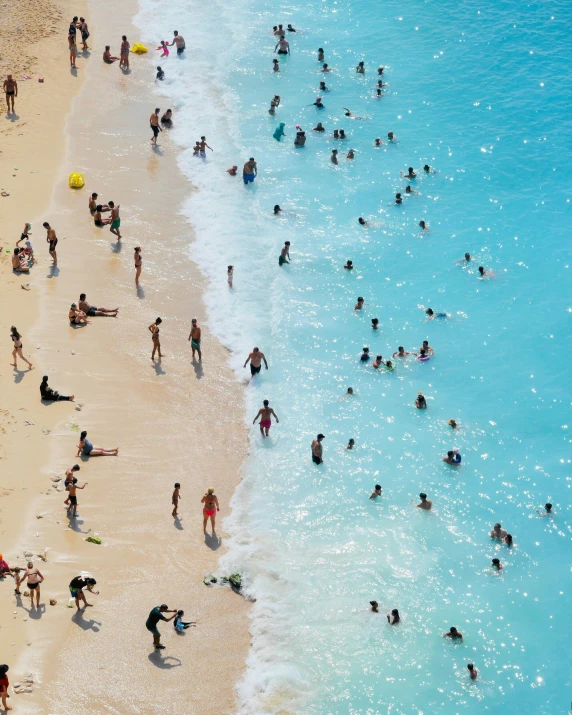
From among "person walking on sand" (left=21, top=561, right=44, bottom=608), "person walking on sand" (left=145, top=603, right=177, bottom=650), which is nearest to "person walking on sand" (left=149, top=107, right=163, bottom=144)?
"person walking on sand" (left=21, top=561, right=44, bottom=608)

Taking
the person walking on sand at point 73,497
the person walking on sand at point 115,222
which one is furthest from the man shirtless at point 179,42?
the person walking on sand at point 73,497

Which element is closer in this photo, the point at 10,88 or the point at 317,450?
the point at 317,450

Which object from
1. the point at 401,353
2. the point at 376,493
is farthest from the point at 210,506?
the point at 401,353

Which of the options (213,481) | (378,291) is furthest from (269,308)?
(213,481)

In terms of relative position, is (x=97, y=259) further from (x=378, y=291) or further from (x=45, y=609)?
(x=45, y=609)

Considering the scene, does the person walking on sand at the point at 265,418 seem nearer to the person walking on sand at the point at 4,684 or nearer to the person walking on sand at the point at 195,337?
the person walking on sand at the point at 195,337

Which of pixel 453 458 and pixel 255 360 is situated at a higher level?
pixel 255 360

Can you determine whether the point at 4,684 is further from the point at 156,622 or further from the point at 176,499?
the point at 176,499

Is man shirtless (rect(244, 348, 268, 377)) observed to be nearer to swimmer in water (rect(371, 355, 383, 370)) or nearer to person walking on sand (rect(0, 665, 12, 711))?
swimmer in water (rect(371, 355, 383, 370))

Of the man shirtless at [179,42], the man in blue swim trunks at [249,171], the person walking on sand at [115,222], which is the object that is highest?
the man shirtless at [179,42]
